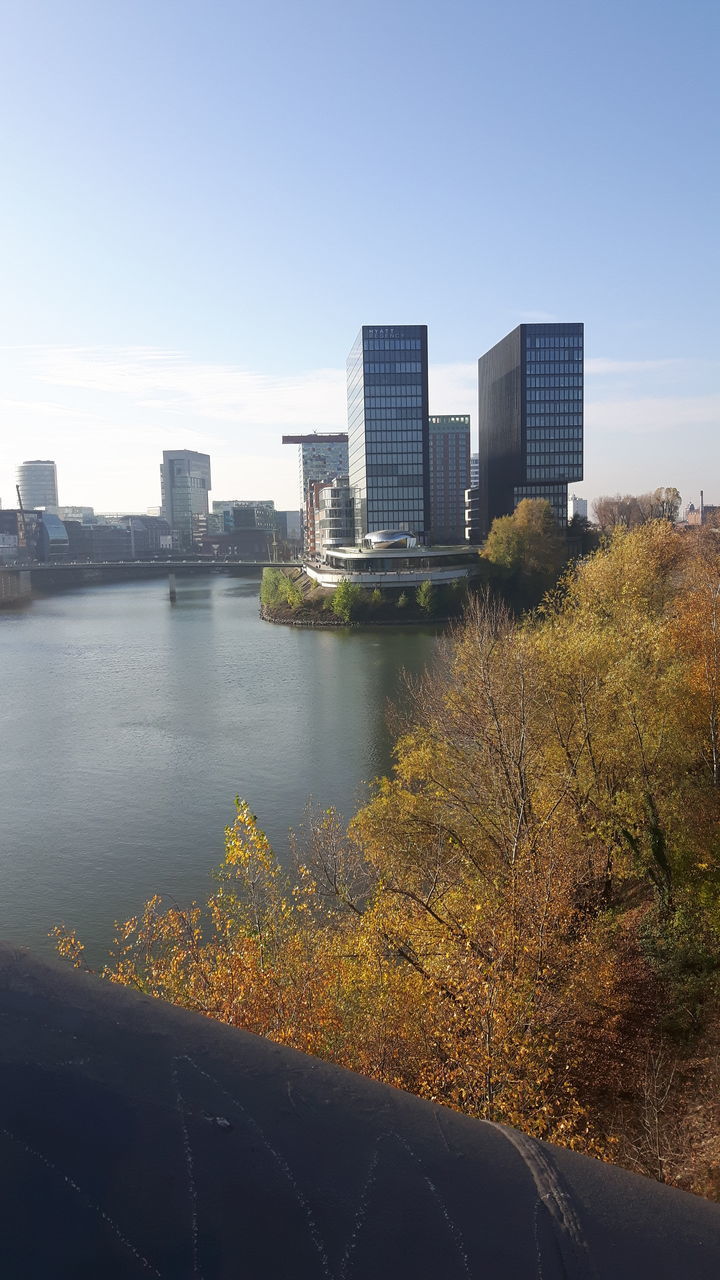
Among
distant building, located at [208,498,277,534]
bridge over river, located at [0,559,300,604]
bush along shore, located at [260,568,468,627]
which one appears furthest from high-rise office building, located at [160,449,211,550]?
bush along shore, located at [260,568,468,627]

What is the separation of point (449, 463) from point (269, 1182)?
391ft

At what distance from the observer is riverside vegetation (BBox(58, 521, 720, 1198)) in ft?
23.2

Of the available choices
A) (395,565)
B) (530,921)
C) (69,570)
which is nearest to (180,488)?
(69,570)

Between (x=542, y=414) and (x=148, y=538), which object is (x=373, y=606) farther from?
(x=148, y=538)

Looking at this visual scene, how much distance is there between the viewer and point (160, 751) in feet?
73.3

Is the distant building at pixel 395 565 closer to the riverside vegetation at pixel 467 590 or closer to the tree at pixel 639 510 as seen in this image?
the riverside vegetation at pixel 467 590

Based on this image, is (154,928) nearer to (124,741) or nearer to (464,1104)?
(464,1104)

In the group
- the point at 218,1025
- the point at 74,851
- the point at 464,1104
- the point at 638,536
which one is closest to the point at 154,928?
the point at 74,851

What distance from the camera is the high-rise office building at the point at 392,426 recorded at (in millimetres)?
68000

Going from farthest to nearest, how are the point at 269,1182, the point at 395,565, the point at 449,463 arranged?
1. the point at 449,463
2. the point at 395,565
3. the point at 269,1182

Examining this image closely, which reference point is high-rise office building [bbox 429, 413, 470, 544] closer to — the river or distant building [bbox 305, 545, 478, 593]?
distant building [bbox 305, 545, 478, 593]

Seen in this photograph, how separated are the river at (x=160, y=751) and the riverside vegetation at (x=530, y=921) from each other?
1.57 meters

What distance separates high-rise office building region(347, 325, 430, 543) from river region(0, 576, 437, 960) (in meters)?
27.0

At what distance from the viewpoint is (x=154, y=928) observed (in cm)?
1150
